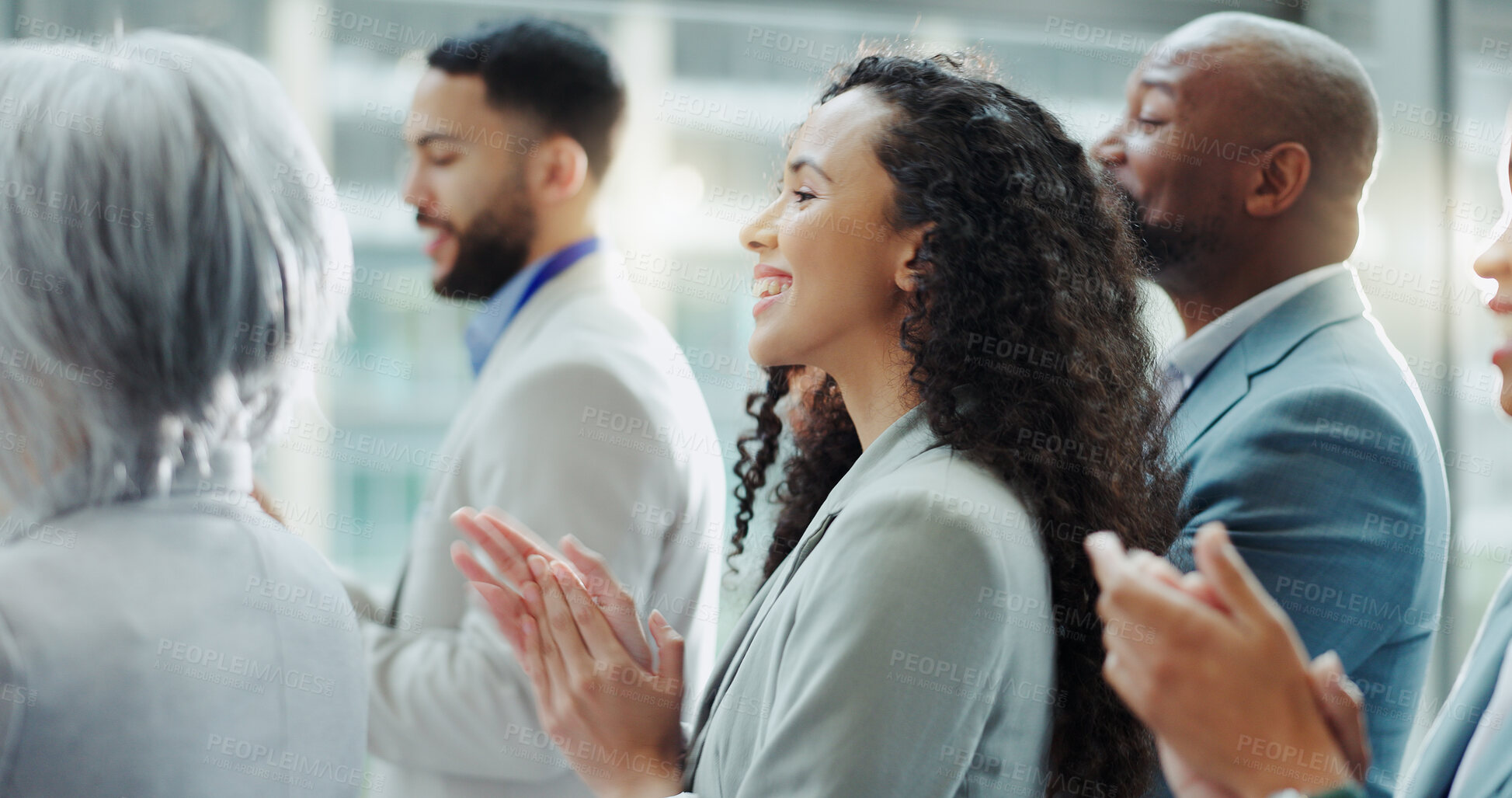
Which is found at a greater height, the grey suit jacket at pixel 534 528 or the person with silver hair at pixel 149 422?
the person with silver hair at pixel 149 422

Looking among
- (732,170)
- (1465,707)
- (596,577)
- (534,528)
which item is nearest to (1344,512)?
(1465,707)

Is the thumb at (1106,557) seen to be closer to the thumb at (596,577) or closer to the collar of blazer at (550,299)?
the thumb at (596,577)

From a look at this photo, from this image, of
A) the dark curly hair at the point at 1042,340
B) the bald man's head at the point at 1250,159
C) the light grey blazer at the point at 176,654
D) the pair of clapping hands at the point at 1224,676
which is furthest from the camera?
the bald man's head at the point at 1250,159

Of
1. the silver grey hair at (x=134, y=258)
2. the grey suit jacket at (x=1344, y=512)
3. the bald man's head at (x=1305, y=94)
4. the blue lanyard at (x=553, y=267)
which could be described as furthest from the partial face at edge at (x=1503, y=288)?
the blue lanyard at (x=553, y=267)

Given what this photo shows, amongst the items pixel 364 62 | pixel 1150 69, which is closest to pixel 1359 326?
pixel 1150 69

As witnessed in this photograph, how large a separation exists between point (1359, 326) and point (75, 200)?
4.63 feet

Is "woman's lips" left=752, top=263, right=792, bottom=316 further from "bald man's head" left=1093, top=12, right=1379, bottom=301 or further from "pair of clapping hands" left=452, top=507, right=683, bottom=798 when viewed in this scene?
"bald man's head" left=1093, top=12, right=1379, bottom=301

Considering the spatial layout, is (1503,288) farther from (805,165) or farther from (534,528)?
(534,528)

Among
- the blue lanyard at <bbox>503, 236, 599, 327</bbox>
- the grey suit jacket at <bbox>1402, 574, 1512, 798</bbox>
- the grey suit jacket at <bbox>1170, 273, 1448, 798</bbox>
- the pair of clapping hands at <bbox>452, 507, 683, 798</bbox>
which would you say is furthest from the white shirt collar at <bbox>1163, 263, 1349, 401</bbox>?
the blue lanyard at <bbox>503, 236, 599, 327</bbox>

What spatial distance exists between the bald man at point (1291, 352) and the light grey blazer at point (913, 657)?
37 cm

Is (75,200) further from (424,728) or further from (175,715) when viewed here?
(424,728)

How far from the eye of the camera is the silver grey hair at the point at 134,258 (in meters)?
0.82

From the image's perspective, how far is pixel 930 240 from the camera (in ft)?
3.44

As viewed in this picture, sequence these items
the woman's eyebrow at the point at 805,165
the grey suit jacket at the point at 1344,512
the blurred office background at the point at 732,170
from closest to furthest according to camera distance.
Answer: the woman's eyebrow at the point at 805,165 → the grey suit jacket at the point at 1344,512 → the blurred office background at the point at 732,170
